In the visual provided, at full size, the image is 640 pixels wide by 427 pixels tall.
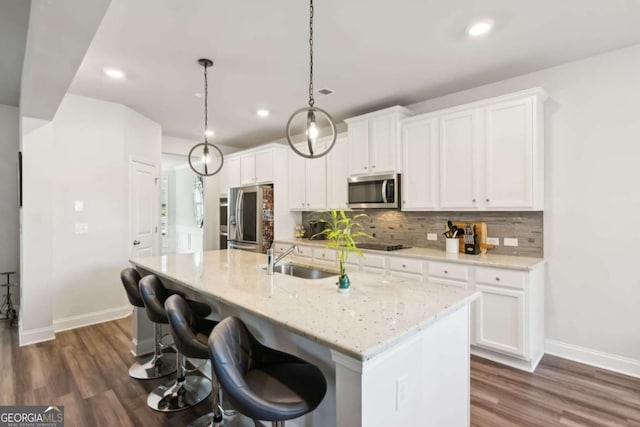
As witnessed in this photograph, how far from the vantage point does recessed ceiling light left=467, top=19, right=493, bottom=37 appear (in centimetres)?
232

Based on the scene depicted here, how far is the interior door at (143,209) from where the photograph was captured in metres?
4.43

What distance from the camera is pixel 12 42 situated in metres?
2.89

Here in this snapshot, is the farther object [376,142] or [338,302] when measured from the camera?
[376,142]

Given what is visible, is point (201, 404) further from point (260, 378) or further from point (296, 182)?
point (296, 182)

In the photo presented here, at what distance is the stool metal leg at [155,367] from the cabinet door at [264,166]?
9.76 feet

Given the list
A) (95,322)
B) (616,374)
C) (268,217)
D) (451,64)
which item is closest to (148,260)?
(95,322)

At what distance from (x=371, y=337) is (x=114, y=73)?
11.4 ft

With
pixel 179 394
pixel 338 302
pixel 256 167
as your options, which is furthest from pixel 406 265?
pixel 256 167

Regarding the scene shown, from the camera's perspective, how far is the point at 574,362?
292cm

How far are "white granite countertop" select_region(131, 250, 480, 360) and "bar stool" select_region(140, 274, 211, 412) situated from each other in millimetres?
166

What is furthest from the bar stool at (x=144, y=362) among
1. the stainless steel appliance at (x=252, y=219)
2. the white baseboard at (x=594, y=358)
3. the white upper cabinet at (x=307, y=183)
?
the white baseboard at (x=594, y=358)

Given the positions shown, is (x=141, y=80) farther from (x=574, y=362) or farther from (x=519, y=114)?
(x=574, y=362)

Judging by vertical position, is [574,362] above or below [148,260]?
below

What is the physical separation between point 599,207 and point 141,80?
4557 mm
